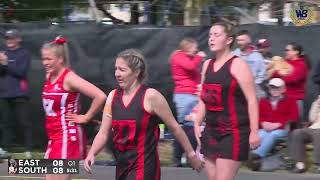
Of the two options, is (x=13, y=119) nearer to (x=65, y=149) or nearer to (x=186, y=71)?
(x=186, y=71)

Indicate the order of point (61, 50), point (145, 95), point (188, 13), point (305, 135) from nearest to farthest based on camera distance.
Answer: point (145, 95)
point (61, 50)
point (305, 135)
point (188, 13)

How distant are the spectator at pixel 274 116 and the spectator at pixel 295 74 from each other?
0.25 m

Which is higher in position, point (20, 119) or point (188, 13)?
point (188, 13)

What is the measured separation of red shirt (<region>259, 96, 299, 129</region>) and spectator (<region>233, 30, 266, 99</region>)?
259mm

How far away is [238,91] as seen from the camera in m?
6.38

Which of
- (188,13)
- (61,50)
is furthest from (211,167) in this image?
(188,13)

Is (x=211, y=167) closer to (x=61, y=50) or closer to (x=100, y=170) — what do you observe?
(x=61, y=50)

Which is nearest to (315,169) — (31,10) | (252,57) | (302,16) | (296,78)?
(296,78)

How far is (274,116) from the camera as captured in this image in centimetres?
1058

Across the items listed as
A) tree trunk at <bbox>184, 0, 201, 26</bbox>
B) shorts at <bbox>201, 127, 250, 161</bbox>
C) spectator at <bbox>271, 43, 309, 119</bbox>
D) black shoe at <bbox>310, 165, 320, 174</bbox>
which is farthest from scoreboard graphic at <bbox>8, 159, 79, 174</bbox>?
tree trunk at <bbox>184, 0, 201, 26</bbox>

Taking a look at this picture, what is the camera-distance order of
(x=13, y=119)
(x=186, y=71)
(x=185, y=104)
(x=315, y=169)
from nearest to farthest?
(x=315, y=169)
(x=186, y=71)
(x=185, y=104)
(x=13, y=119)

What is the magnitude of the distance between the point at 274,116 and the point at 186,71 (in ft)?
4.41

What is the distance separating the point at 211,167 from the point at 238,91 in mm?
694

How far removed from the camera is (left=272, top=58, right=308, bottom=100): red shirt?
10820 millimetres
